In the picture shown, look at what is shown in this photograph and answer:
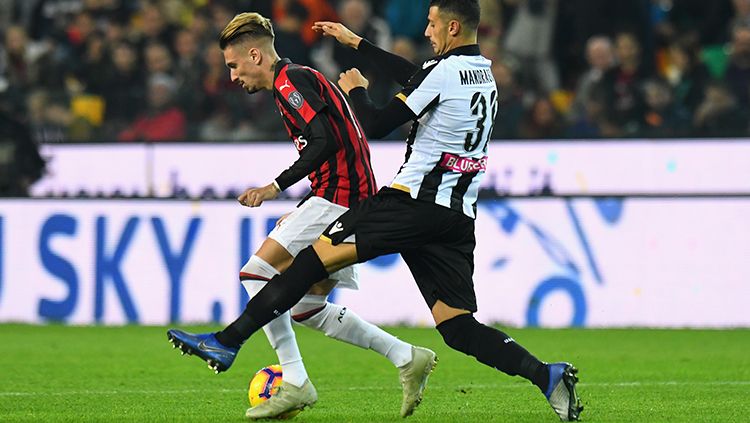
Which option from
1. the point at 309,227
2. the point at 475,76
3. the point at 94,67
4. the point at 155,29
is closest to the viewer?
the point at 475,76

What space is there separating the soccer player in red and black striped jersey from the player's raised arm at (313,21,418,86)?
25 cm

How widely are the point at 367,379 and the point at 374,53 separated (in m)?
2.66

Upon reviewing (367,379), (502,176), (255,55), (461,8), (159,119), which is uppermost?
(461,8)

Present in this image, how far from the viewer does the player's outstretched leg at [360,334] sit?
675 centimetres

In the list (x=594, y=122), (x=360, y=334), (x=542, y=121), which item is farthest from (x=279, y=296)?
(x=594, y=122)

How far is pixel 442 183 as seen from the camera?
624cm

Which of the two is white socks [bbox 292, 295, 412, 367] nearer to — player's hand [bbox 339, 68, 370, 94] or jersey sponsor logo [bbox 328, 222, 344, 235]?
jersey sponsor logo [bbox 328, 222, 344, 235]

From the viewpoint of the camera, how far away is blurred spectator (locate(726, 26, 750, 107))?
1314 centimetres

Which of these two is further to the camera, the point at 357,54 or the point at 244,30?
the point at 357,54

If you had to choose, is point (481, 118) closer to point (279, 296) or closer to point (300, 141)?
point (300, 141)

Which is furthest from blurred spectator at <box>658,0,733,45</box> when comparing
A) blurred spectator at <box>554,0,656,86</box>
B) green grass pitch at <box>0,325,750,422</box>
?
green grass pitch at <box>0,325,750,422</box>

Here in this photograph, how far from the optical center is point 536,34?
1466cm

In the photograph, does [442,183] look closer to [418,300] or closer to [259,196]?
[259,196]

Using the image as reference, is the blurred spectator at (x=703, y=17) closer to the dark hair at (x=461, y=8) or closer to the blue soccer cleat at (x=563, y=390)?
the dark hair at (x=461, y=8)
